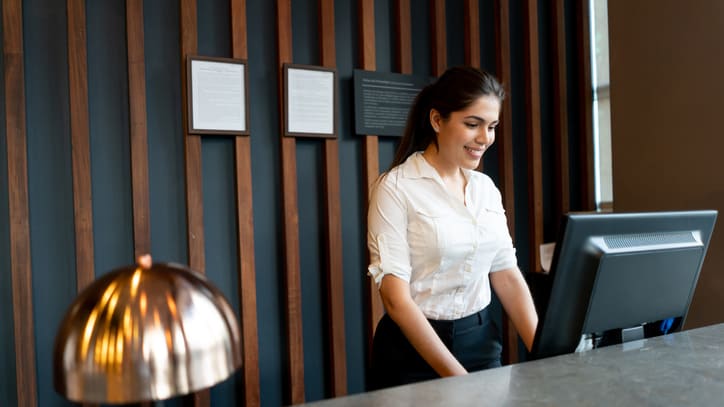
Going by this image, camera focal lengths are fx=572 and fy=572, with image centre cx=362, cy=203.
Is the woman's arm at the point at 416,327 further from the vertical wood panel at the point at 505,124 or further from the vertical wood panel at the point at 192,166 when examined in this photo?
the vertical wood panel at the point at 505,124

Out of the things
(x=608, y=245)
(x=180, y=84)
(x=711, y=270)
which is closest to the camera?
(x=608, y=245)

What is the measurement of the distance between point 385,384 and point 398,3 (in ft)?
6.12

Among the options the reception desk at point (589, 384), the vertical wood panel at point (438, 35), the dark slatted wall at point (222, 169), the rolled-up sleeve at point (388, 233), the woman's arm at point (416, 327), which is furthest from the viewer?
the vertical wood panel at point (438, 35)

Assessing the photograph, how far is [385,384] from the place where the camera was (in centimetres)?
172

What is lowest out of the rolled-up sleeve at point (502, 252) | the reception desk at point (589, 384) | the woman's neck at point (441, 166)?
the reception desk at point (589, 384)

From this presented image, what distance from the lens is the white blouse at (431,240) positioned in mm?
1672

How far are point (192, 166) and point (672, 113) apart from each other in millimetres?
2234

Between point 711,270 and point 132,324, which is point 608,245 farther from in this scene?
point 711,270

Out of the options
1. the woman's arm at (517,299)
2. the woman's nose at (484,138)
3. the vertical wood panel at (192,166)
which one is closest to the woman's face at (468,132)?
the woman's nose at (484,138)

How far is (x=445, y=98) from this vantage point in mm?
1790

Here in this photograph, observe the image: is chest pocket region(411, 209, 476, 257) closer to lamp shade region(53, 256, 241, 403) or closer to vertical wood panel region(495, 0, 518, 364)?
lamp shade region(53, 256, 241, 403)

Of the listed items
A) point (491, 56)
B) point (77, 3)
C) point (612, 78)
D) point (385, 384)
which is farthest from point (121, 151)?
point (612, 78)

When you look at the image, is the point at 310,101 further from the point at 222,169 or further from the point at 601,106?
the point at 601,106

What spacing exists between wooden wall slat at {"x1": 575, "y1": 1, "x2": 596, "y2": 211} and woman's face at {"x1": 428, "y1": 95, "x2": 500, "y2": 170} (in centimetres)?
175
